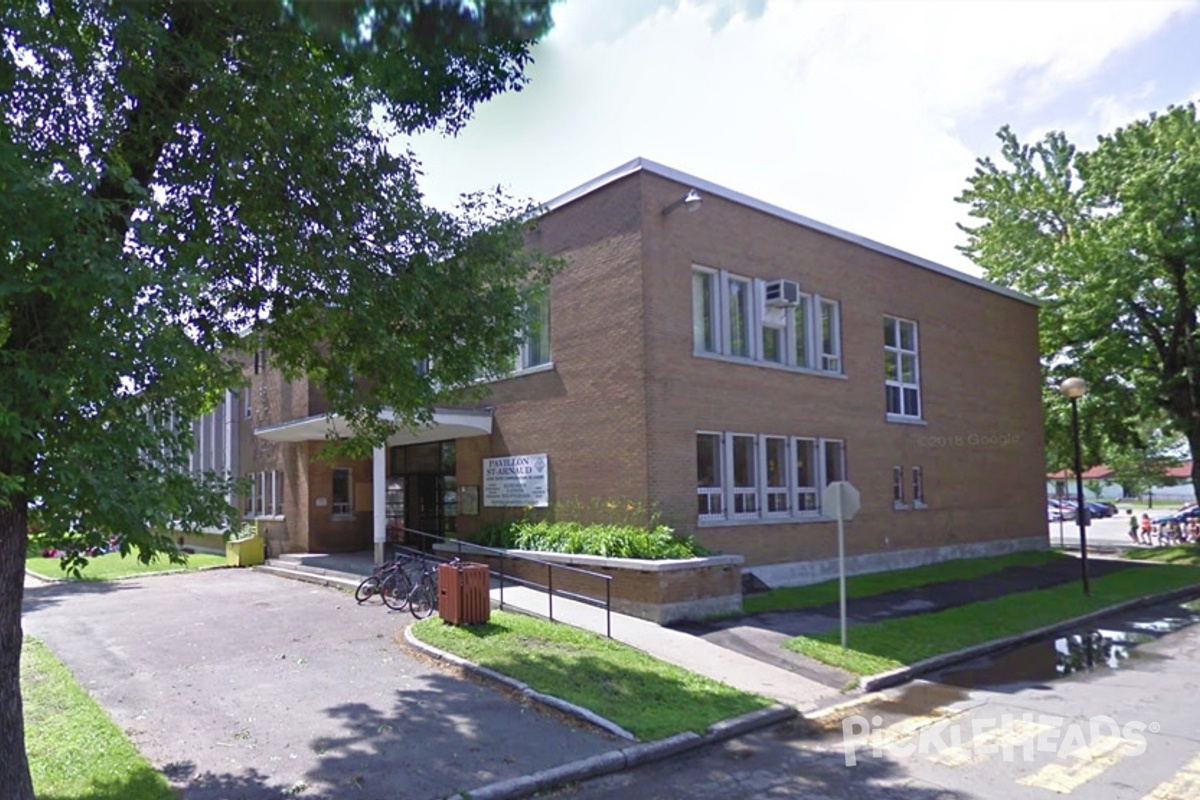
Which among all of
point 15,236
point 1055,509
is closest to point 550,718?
point 15,236

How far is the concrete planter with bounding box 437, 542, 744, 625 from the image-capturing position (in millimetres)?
13508

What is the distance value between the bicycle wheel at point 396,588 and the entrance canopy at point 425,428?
298cm

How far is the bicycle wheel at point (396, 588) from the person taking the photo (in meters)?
14.8

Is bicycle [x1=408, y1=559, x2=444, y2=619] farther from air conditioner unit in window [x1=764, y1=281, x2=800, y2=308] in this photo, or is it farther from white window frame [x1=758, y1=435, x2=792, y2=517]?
air conditioner unit in window [x1=764, y1=281, x2=800, y2=308]

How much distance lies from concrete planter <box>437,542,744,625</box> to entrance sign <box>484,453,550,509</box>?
2249 mm

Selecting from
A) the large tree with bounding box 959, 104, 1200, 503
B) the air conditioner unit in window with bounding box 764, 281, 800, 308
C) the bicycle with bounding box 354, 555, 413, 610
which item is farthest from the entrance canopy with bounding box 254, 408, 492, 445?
the large tree with bounding box 959, 104, 1200, 503

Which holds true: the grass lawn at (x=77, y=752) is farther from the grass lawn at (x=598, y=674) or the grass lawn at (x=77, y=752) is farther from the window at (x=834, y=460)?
the window at (x=834, y=460)

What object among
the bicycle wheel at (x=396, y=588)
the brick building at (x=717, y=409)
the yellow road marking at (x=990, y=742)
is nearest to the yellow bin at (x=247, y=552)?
the brick building at (x=717, y=409)

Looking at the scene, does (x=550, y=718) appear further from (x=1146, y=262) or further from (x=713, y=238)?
(x=1146, y=262)

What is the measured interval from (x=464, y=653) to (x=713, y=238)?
33.1 feet

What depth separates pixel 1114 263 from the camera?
26.8 m

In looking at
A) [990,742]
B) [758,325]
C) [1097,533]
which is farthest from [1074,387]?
[1097,533]

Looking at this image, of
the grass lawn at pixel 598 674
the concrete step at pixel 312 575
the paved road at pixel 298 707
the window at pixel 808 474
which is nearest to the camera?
the paved road at pixel 298 707

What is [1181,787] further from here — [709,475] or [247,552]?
[247,552]
